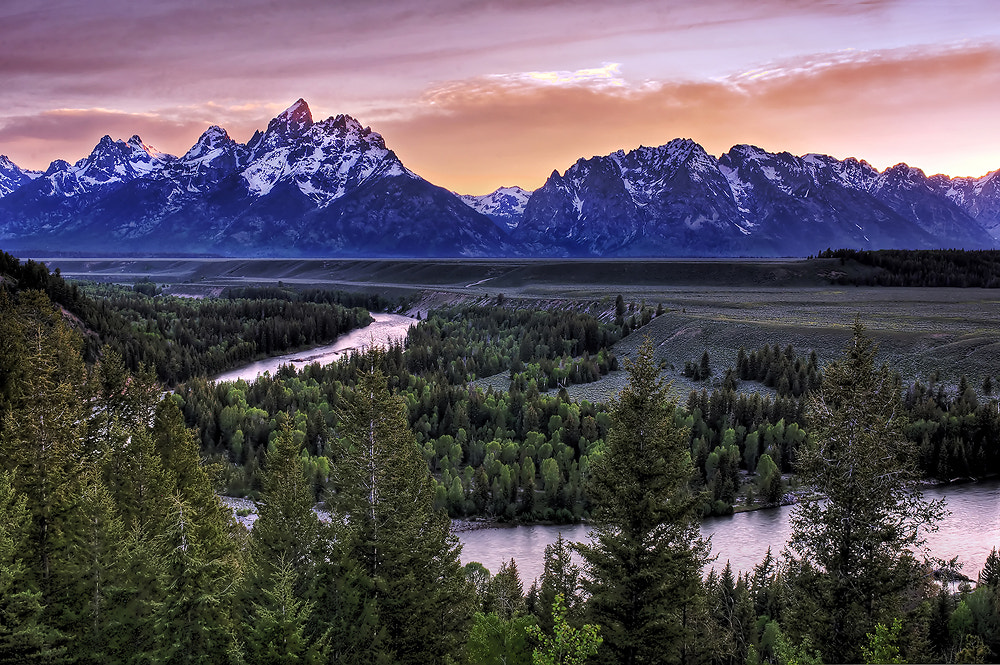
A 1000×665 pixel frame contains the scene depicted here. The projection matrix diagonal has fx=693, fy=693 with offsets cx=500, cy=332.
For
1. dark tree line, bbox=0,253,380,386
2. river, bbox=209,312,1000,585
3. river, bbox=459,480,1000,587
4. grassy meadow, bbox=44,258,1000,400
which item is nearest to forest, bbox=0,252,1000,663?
river, bbox=459,480,1000,587

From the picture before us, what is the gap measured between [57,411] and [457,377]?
6175cm

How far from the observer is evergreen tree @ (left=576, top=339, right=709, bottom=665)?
66.1 feet

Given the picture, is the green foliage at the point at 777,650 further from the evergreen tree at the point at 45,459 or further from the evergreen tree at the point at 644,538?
the evergreen tree at the point at 45,459

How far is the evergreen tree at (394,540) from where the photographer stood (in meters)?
24.2

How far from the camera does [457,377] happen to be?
298ft

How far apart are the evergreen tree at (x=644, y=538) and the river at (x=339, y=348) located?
74.2 m


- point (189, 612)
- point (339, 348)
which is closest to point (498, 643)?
point (189, 612)

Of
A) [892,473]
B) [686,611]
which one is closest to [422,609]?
[686,611]

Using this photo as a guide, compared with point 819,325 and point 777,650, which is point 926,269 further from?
point 777,650

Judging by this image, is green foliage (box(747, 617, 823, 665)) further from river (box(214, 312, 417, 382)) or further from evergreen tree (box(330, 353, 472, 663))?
river (box(214, 312, 417, 382))

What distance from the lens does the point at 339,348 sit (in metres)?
134

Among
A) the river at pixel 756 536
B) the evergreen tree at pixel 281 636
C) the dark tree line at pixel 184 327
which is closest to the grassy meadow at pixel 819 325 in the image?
the river at pixel 756 536

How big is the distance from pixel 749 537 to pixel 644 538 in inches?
1123

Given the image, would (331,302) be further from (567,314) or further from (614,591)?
(614,591)
